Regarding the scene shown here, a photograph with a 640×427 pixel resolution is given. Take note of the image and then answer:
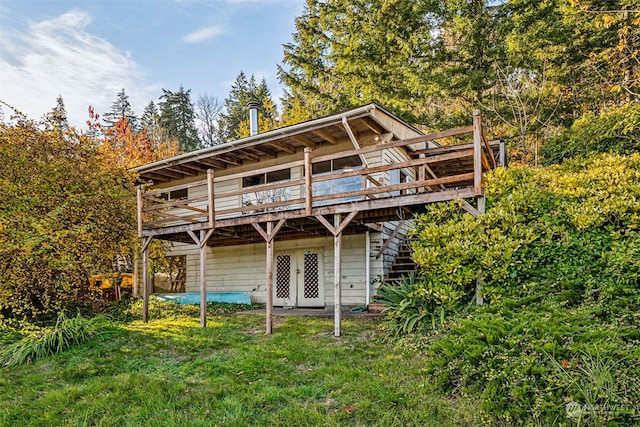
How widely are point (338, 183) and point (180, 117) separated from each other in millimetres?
28527

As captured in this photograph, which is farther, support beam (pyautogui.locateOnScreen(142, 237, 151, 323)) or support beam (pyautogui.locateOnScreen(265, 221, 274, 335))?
support beam (pyautogui.locateOnScreen(142, 237, 151, 323))

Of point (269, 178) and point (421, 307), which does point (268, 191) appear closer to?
point (269, 178)

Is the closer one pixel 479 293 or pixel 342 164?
pixel 479 293

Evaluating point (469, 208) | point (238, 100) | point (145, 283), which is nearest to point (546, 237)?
point (469, 208)

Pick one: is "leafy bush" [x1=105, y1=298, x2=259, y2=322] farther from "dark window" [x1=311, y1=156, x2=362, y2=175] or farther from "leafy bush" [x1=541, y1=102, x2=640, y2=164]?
"leafy bush" [x1=541, y1=102, x2=640, y2=164]

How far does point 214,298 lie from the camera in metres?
11.7

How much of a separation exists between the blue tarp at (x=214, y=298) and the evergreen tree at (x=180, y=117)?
907 inches

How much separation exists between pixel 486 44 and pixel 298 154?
29.9 feet

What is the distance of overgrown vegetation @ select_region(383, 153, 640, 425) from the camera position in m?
3.31

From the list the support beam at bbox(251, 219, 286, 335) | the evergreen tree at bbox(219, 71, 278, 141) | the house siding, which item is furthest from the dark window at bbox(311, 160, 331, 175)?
the evergreen tree at bbox(219, 71, 278, 141)

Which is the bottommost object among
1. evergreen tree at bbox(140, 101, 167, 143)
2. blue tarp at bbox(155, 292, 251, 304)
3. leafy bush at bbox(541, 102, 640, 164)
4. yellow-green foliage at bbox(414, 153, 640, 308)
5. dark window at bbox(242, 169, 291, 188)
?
blue tarp at bbox(155, 292, 251, 304)

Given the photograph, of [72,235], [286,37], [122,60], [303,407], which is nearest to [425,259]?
[303,407]

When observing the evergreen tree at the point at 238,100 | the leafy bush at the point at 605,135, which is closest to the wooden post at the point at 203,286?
the leafy bush at the point at 605,135

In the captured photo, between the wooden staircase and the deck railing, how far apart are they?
58.8 inches
